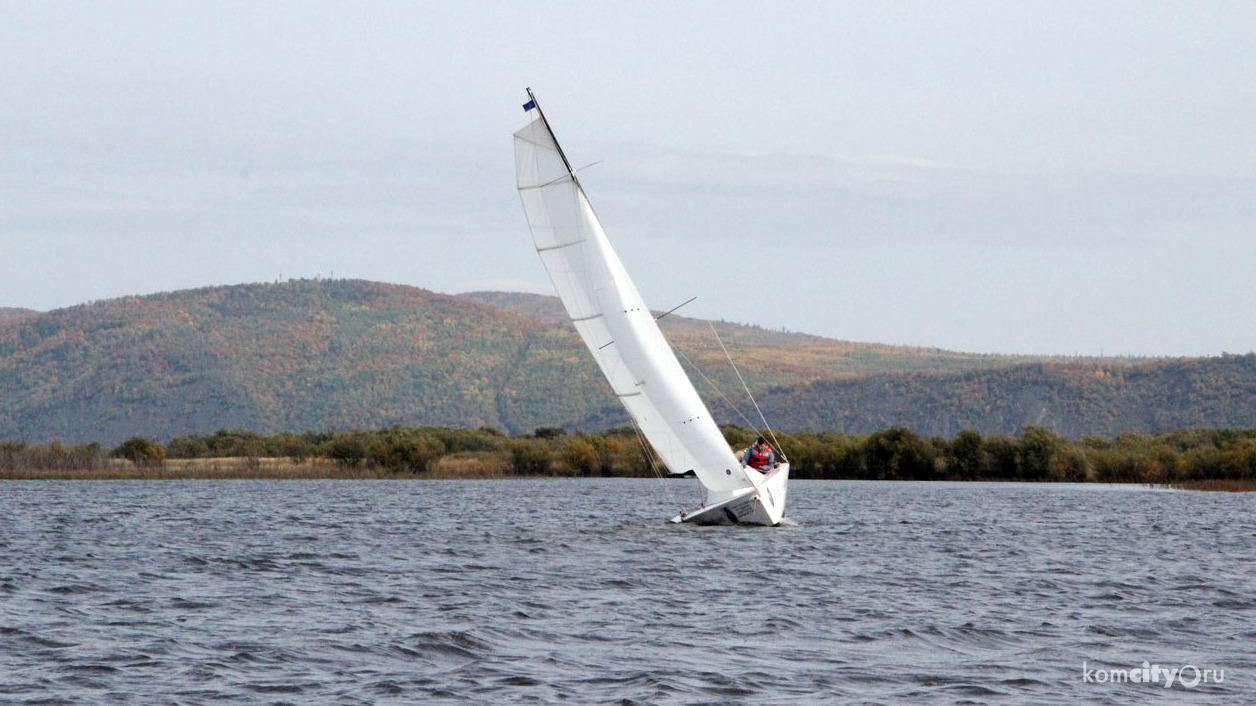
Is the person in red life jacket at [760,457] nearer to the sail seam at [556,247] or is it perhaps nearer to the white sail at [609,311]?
the white sail at [609,311]

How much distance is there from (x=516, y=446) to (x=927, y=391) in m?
81.4

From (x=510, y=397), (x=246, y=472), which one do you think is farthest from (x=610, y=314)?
(x=510, y=397)

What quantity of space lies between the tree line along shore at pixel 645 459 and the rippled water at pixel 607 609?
32.5m

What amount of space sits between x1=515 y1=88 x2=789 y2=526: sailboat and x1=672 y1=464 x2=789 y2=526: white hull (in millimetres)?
231

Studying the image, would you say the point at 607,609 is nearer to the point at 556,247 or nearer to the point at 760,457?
the point at 556,247

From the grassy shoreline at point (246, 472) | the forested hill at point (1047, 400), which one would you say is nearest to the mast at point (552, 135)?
the grassy shoreline at point (246, 472)

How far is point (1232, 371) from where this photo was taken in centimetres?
14112

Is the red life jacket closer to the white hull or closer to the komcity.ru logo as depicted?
the white hull

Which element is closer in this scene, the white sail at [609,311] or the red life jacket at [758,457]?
the white sail at [609,311]

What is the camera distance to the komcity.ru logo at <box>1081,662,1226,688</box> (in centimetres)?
1842

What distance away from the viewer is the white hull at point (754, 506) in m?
37.2

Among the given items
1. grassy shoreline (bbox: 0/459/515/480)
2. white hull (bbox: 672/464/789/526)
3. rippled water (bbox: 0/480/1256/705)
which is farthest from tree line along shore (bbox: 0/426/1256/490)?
white hull (bbox: 672/464/789/526)

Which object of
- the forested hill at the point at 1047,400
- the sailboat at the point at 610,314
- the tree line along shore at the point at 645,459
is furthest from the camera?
the forested hill at the point at 1047,400

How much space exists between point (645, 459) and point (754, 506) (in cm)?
4629
